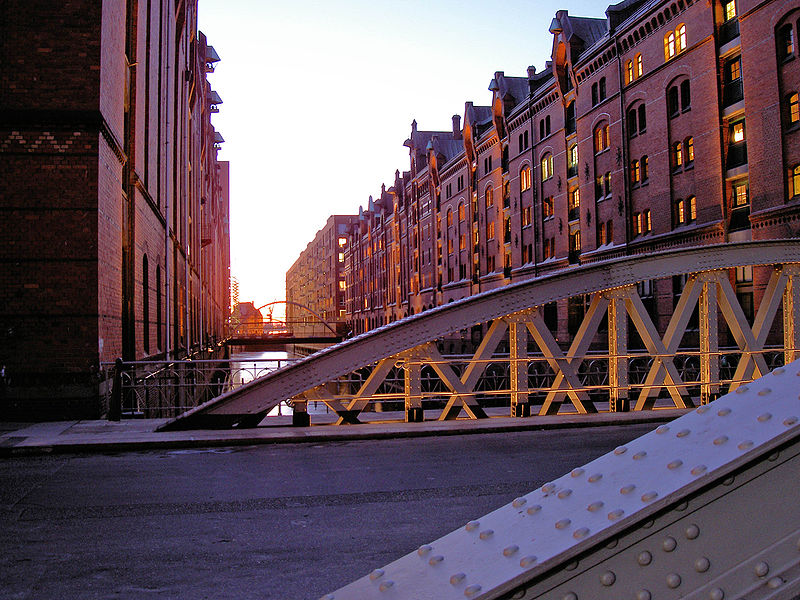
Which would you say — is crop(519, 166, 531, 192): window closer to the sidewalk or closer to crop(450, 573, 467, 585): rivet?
the sidewalk

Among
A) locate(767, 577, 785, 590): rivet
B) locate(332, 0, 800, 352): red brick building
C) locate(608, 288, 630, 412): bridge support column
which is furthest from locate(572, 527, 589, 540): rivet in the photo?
locate(332, 0, 800, 352): red brick building

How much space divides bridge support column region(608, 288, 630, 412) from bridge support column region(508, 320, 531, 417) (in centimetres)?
150

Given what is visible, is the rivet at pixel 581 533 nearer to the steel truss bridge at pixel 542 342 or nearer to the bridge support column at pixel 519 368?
the steel truss bridge at pixel 542 342

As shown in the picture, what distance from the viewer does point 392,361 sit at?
439 inches

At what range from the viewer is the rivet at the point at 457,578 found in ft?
5.83

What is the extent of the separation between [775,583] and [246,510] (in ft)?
18.3

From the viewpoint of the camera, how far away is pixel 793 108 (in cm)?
2370

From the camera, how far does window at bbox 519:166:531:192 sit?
45281mm

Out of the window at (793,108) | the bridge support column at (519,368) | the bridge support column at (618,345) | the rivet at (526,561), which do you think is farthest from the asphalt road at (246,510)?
the window at (793,108)

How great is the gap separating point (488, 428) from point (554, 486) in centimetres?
942

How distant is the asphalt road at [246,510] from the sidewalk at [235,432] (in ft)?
1.19

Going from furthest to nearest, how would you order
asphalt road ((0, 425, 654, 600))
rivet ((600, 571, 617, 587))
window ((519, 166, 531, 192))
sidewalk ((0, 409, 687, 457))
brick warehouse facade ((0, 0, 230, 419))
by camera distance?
window ((519, 166, 531, 192))
brick warehouse facade ((0, 0, 230, 419))
sidewalk ((0, 409, 687, 457))
asphalt road ((0, 425, 654, 600))
rivet ((600, 571, 617, 587))

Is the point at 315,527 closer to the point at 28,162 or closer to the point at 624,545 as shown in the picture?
the point at 624,545

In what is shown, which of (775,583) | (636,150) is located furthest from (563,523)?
(636,150)
